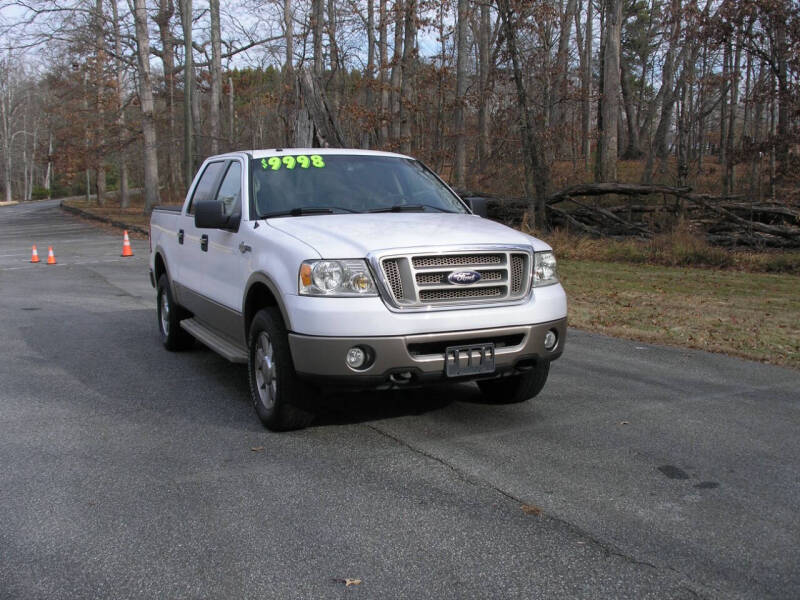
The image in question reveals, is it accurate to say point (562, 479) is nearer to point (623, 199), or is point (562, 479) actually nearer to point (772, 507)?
point (772, 507)

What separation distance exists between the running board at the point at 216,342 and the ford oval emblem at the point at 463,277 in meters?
1.78

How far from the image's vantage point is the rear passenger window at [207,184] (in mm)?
7179

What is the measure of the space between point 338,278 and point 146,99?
1196 inches

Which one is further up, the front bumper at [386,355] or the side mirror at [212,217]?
the side mirror at [212,217]

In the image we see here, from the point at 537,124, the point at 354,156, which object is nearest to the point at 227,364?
the point at 354,156

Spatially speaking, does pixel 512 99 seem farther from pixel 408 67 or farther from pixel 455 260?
pixel 455 260

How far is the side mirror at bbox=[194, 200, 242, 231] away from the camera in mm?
5895

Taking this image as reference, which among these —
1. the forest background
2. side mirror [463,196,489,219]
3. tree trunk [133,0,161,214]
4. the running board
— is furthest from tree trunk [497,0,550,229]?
tree trunk [133,0,161,214]

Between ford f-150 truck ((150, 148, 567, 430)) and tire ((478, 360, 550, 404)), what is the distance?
0.01 meters

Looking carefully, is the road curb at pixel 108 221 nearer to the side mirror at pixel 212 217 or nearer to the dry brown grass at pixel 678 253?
the dry brown grass at pixel 678 253

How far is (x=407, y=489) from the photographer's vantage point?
4309 millimetres

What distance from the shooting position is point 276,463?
477 cm

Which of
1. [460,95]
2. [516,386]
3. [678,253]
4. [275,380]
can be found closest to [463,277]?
[516,386]

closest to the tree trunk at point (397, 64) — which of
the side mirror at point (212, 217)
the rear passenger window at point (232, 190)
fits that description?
the rear passenger window at point (232, 190)
